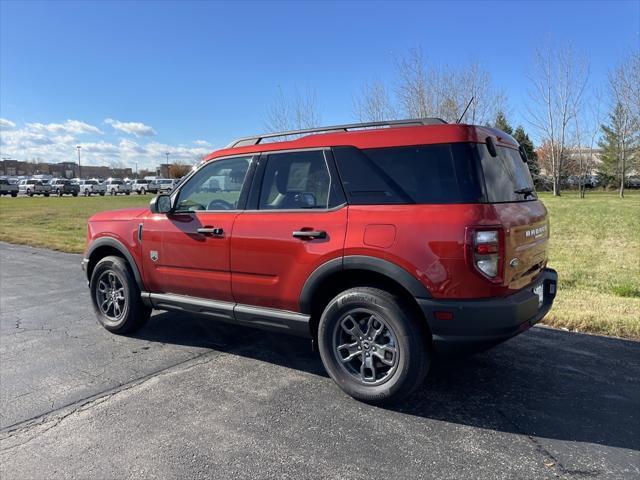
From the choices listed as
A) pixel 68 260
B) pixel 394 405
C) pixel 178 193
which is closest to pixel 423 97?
pixel 68 260

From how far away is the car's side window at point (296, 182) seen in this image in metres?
3.70

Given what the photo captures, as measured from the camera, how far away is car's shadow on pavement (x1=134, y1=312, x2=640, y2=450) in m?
3.12

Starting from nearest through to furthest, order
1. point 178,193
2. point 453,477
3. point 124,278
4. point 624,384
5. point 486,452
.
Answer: point 453,477 → point 486,452 → point 624,384 → point 178,193 → point 124,278

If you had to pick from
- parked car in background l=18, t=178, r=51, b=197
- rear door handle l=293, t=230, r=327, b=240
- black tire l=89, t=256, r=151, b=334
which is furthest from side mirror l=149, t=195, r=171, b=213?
parked car in background l=18, t=178, r=51, b=197

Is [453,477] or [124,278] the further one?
[124,278]

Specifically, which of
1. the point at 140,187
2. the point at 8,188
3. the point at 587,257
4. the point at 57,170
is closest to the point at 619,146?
the point at 587,257

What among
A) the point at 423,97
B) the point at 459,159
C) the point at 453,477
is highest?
the point at 423,97

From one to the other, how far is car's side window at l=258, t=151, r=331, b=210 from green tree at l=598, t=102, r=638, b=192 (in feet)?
115

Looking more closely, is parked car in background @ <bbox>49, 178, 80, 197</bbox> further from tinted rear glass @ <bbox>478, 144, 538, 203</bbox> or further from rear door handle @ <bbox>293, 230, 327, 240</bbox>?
tinted rear glass @ <bbox>478, 144, 538, 203</bbox>

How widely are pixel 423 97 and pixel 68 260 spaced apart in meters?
12.8

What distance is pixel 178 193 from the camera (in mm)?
A: 4566

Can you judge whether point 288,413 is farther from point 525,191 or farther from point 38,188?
point 38,188

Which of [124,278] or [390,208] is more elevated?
[390,208]

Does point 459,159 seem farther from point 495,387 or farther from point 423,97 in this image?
point 423,97
